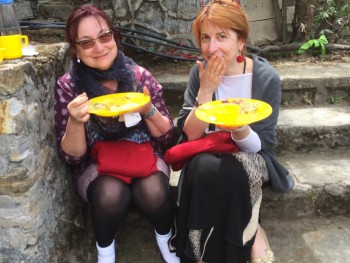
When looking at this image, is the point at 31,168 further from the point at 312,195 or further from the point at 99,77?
the point at 312,195

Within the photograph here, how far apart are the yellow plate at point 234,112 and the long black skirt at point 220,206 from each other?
0.22 m

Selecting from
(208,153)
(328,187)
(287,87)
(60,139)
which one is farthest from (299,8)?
(60,139)

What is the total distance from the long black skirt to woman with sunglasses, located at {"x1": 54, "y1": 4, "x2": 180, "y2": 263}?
0.15 metres

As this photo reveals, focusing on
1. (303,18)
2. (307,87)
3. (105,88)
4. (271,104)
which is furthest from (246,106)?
(303,18)

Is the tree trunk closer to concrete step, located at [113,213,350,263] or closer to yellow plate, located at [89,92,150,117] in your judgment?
concrete step, located at [113,213,350,263]

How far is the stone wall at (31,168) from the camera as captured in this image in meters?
1.54

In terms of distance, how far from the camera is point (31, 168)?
→ 1635 mm

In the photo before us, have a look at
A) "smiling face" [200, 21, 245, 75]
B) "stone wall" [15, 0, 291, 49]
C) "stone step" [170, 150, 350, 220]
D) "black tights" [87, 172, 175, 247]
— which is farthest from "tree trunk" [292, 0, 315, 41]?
"black tights" [87, 172, 175, 247]

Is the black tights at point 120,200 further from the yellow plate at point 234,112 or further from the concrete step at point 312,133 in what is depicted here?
the concrete step at point 312,133

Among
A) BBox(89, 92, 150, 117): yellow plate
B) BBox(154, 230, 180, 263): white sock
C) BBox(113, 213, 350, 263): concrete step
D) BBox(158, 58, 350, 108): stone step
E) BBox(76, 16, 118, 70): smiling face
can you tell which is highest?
BBox(76, 16, 118, 70): smiling face

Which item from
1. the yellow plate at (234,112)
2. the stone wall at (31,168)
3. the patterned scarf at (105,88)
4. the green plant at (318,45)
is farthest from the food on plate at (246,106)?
the green plant at (318,45)

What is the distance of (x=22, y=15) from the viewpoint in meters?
3.46

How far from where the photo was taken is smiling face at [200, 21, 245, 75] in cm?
174

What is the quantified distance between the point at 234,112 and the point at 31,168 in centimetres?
91
